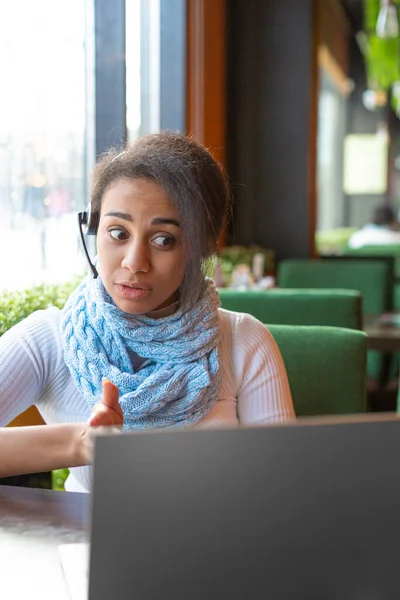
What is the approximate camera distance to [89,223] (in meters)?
1.36

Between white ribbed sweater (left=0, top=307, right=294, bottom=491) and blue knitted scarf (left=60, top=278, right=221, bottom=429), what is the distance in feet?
0.11

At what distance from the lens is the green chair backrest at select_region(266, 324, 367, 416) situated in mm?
1828

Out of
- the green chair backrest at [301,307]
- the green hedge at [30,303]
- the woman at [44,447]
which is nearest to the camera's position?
the woman at [44,447]

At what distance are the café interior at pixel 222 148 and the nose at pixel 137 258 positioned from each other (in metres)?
0.25

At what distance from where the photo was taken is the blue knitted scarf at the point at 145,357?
4.19 ft

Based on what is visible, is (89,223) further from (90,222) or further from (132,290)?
(132,290)

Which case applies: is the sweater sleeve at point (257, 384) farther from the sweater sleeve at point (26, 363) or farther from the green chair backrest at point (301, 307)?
the green chair backrest at point (301, 307)

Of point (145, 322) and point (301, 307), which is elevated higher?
point (145, 322)

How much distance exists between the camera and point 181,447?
55cm

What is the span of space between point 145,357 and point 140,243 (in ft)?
0.65

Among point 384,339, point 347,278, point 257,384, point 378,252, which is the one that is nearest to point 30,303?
point 257,384

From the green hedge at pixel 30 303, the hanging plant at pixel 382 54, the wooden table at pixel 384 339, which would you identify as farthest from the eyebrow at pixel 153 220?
the hanging plant at pixel 382 54

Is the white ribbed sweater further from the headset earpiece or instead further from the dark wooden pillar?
the dark wooden pillar

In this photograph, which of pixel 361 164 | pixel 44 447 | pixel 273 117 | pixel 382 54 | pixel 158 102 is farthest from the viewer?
pixel 361 164
